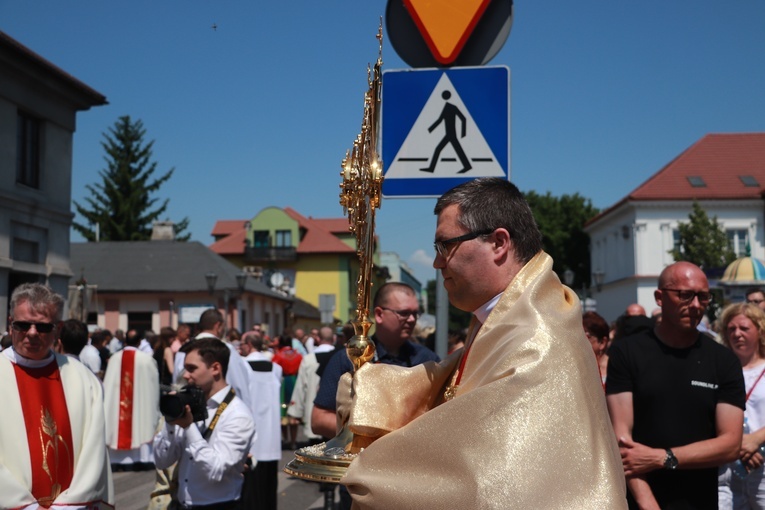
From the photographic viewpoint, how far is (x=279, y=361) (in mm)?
17078

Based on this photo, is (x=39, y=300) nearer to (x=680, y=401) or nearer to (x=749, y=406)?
(x=680, y=401)

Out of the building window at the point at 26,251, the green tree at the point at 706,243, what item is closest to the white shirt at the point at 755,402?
the building window at the point at 26,251

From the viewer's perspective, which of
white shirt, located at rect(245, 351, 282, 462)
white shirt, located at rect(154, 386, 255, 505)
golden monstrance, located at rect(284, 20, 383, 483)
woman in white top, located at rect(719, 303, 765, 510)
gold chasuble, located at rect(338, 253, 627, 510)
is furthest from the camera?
white shirt, located at rect(245, 351, 282, 462)

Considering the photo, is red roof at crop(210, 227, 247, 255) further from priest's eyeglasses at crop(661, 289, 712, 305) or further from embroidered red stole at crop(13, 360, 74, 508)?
priest's eyeglasses at crop(661, 289, 712, 305)

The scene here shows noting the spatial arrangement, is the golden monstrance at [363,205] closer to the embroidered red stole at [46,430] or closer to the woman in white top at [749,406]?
the embroidered red stole at [46,430]

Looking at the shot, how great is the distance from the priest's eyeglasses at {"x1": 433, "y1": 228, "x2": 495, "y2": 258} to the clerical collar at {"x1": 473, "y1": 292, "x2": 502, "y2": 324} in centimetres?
19

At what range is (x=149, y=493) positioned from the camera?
38.0 ft

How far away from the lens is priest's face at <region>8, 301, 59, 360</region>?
184 inches

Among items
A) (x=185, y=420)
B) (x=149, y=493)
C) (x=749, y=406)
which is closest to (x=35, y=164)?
(x=149, y=493)

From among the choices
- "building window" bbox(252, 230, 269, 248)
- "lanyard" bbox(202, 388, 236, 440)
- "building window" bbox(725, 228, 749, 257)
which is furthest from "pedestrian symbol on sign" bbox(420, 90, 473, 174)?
"building window" bbox(252, 230, 269, 248)

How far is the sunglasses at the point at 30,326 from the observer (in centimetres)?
468

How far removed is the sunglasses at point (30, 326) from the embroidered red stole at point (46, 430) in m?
0.22

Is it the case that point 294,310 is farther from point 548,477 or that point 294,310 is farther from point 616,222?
point 548,477

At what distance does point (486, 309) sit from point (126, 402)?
35.7 ft
